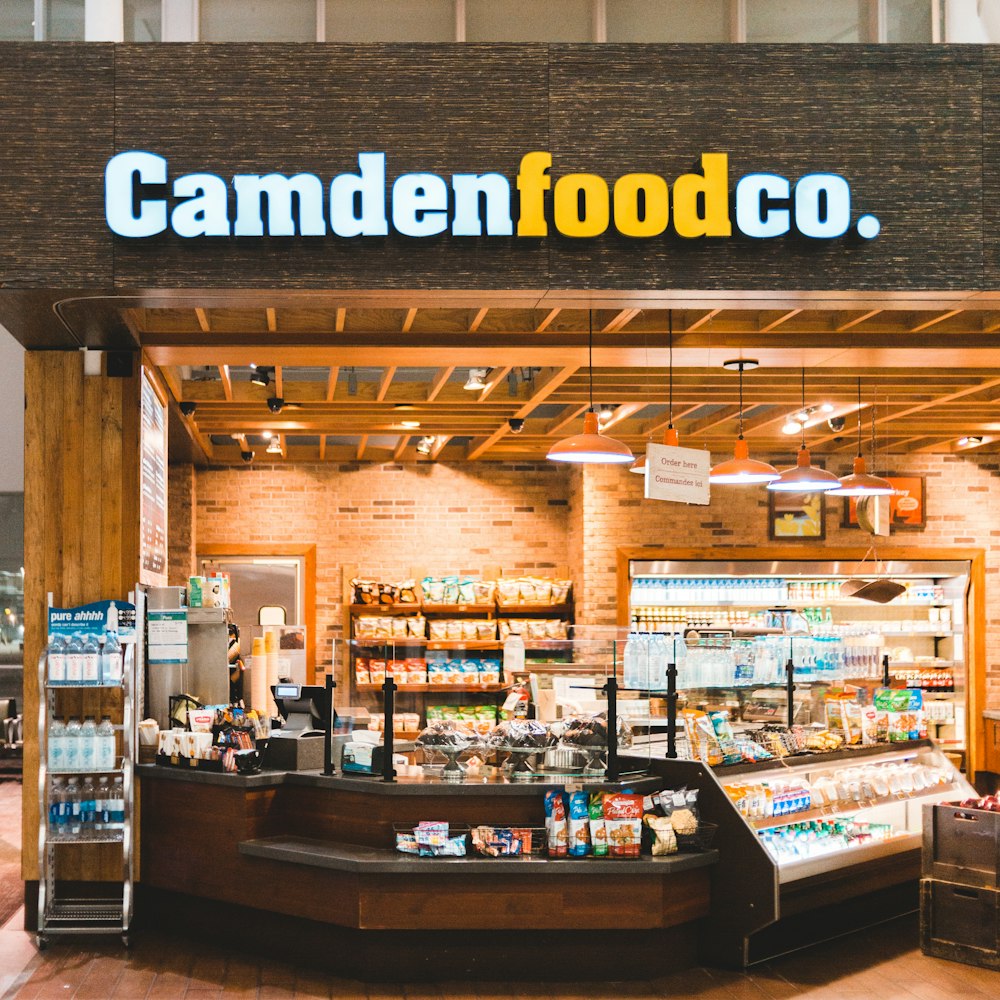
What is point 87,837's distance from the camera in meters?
6.10

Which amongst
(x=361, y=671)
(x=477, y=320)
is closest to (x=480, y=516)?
(x=361, y=671)

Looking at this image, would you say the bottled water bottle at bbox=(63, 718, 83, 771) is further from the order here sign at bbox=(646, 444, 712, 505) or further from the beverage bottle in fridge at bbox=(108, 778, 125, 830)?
the order here sign at bbox=(646, 444, 712, 505)

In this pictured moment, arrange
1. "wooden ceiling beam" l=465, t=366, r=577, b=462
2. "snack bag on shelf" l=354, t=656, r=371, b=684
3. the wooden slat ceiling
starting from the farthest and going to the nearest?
"snack bag on shelf" l=354, t=656, r=371, b=684, "wooden ceiling beam" l=465, t=366, r=577, b=462, the wooden slat ceiling

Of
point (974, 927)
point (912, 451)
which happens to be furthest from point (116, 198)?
point (912, 451)

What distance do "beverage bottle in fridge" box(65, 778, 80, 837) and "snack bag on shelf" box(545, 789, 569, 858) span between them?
2441mm

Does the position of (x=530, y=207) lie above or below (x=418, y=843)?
above

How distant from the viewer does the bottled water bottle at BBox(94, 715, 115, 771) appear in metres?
6.16

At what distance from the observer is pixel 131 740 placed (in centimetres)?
617

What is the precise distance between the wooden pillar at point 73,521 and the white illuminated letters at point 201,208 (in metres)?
1.46

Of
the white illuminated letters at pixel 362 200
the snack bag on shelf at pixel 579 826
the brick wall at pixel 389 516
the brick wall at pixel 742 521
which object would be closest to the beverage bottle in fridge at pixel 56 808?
the snack bag on shelf at pixel 579 826

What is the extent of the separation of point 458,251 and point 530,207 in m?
0.39

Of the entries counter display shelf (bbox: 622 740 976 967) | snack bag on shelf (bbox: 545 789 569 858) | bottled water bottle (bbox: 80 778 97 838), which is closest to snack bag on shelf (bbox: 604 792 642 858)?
snack bag on shelf (bbox: 545 789 569 858)

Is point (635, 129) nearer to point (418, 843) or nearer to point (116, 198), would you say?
point (116, 198)

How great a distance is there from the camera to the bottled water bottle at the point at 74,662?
6078mm
